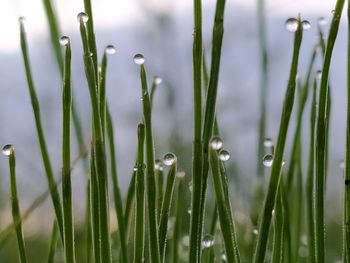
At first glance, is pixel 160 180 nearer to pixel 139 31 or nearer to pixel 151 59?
pixel 151 59

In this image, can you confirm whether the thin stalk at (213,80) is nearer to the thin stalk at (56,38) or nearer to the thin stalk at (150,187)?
the thin stalk at (150,187)

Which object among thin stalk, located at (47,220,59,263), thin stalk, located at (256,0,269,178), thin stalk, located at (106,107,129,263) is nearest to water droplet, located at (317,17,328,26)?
thin stalk, located at (256,0,269,178)

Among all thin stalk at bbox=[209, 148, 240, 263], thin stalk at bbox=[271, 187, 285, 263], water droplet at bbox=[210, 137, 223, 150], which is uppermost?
water droplet at bbox=[210, 137, 223, 150]

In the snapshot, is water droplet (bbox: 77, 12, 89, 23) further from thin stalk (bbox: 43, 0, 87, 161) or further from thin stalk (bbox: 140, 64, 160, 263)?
thin stalk (bbox: 43, 0, 87, 161)

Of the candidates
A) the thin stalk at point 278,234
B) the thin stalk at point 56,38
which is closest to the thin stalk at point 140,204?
the thin stalk at point 278,234

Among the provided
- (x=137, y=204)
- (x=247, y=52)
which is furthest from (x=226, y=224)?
(x=247, y=52)

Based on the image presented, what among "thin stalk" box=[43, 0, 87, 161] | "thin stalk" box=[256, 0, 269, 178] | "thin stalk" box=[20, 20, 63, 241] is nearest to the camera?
"thin stalk" box=[20, 20, 63, 241]

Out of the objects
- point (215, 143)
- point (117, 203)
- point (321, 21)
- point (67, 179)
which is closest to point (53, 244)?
point (117, 203)
